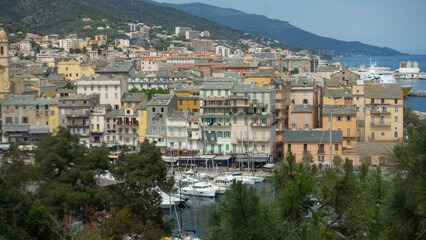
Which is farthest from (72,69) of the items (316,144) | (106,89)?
(316,144)

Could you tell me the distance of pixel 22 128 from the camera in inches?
1507

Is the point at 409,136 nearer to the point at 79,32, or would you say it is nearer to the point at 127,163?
the point at 127,163

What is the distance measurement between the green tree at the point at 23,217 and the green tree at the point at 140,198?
193 centimetres

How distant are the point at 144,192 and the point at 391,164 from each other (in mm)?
11623

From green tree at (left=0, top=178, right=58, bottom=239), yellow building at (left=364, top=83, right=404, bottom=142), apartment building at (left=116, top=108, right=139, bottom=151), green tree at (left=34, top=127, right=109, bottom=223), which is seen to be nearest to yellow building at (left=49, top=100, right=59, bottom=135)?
apartment building at (left=116, top=108, right=139, bottom=151)

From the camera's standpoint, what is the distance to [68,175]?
703 inches

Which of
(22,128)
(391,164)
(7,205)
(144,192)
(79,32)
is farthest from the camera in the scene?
(79,32)

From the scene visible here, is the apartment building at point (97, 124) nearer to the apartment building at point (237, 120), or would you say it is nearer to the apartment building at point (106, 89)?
the apartment building at point (106, 89)

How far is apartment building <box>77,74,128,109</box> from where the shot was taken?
1609 inches

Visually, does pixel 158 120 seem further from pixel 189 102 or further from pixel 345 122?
pixel 345 122

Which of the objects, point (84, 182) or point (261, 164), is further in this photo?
point (261, 164)

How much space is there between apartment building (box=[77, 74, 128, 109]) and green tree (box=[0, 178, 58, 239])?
89.4 ft

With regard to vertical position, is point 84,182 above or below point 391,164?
below

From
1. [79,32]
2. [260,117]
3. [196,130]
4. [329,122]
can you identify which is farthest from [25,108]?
[79,32]
